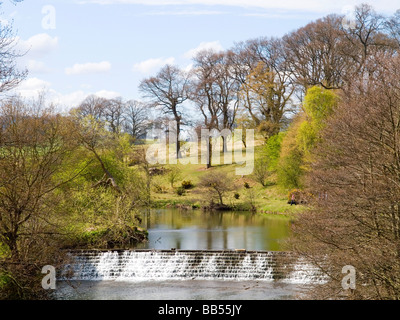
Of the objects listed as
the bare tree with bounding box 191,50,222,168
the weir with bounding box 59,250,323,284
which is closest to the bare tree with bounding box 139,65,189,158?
the bare tree with bounding box 191,50,222,168

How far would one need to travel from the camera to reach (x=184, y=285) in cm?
1853

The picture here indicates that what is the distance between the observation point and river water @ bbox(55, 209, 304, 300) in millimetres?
17188

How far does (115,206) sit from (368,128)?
49.1ft

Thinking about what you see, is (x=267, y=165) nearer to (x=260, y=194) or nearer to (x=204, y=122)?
(x=260, y=194)

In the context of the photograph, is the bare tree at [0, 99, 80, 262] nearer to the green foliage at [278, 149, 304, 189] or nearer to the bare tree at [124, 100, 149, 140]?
the green foliage at [278, 149, 304, 189]

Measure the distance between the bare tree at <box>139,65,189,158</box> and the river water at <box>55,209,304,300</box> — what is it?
2205cm

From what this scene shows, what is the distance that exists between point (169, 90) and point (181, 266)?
132 ft

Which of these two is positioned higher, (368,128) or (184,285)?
(368,128)

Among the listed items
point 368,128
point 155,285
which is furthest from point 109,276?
point 368,128

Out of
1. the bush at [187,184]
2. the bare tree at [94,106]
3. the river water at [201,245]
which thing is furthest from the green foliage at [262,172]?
the bare tree at [94,106]

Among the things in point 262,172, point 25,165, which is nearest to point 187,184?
point 262,172

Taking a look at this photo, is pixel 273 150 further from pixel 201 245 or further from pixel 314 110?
pixel 201 245

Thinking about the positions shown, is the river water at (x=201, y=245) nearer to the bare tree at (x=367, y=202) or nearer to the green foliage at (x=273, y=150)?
the bare tree at (x=367, y=202)

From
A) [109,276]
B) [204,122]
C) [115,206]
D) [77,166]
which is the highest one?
[204,122]
